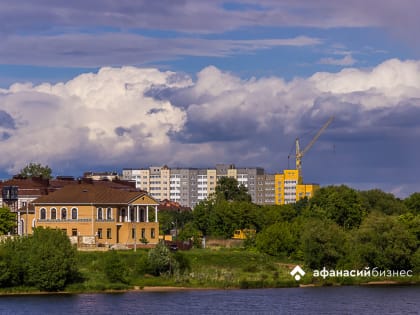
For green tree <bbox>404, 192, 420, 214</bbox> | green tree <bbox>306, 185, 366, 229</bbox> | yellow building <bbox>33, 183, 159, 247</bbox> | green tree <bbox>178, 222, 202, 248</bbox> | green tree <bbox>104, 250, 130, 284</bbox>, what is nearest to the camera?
green tree <bbox>104, 250, 130, 284</bbox>

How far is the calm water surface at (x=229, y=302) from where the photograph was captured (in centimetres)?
7353

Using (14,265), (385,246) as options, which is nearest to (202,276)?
(14,265)

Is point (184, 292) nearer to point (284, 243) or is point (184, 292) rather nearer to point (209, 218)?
point (284, 243)

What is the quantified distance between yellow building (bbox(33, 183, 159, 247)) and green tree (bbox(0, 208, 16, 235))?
2943mm

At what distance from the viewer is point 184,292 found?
285 feet

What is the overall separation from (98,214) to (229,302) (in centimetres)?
3622

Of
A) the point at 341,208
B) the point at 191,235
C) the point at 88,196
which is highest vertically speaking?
the point at 88,196

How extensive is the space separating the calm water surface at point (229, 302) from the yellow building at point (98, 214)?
25798 mm

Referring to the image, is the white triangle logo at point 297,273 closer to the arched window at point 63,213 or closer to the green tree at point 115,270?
the green tree at point 115,270

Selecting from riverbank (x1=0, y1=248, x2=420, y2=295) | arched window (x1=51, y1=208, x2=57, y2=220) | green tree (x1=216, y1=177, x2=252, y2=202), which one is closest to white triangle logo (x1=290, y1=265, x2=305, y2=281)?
riverbank (x1=0, y1=248, x2=420, y2=295)

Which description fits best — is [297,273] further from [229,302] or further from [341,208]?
[341,208]

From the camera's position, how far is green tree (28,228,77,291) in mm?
85188

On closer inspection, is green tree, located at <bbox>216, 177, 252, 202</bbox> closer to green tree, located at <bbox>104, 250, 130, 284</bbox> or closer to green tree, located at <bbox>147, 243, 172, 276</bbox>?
green tree, located at <bbox>147, 243, 172, 276</bbox>

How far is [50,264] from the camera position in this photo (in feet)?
280
